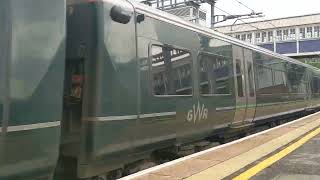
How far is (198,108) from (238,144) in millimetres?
1717

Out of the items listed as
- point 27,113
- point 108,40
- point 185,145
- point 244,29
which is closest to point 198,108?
point 185,145

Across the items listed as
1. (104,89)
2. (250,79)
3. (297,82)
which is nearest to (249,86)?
(250,79)

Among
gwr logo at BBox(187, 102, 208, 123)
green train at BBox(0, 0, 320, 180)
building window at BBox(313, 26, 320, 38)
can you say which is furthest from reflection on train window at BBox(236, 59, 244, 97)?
building window at BBox(313, 26, 320, 38)

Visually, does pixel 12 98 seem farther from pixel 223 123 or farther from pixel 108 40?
pixel 223 123

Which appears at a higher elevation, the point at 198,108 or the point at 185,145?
the point at 198,108

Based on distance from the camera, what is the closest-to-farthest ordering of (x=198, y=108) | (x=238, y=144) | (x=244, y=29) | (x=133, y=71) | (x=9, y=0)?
1. (x=9, y=0)
2. (x=133, y=71)
3. (x=198, y=108)
4. (x=238, y=144)
5. (x=244, y=29)

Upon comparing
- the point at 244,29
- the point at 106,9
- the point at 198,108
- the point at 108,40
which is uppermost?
the point at 244,29

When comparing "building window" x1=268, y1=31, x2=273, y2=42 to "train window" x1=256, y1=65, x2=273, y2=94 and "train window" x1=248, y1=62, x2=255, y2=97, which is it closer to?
"train window" x1=256, y1=65, x2=273, y2=94

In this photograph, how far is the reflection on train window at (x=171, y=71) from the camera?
810cm

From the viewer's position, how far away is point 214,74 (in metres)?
10.9

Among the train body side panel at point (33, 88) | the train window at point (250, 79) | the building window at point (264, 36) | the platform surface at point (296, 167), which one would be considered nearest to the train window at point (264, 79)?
the train window at point (250, 79)

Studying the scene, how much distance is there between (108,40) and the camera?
666 cm

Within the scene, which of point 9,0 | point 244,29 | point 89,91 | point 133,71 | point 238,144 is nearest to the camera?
point 9,0

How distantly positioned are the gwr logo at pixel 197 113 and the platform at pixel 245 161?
2.08ft
